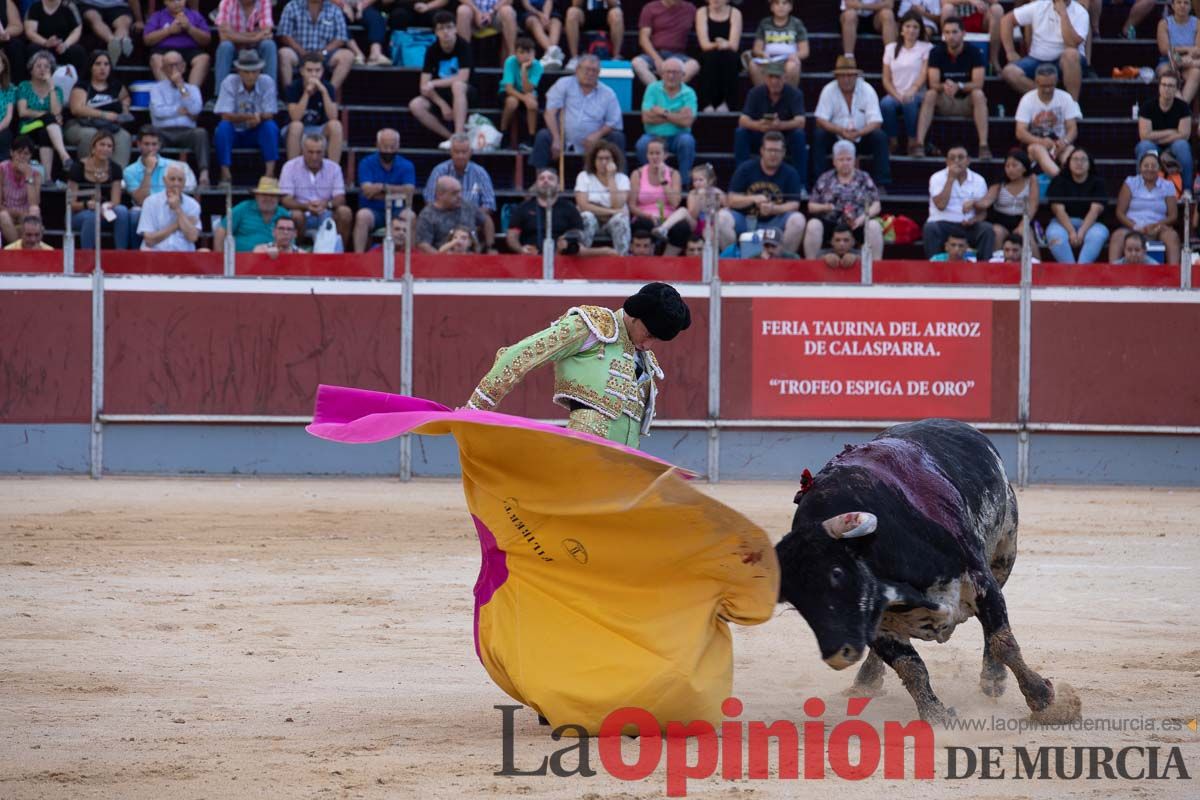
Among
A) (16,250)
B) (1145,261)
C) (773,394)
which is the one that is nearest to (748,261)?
(773,394)

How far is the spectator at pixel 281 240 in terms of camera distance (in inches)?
452

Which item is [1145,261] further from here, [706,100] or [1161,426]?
[706,100]

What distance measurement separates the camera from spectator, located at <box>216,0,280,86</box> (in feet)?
44.6

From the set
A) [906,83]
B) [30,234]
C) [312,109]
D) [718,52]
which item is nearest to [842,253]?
[906,83]

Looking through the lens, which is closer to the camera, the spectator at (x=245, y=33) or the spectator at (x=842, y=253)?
the spectator at (x=842, y=253)

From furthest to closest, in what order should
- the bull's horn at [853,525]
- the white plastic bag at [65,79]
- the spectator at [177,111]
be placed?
1. the white plastic bag at [65,79]
2. the spectator at [177,111]
3. the bull's horn at [853,525]

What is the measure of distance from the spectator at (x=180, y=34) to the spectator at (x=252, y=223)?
2.54m

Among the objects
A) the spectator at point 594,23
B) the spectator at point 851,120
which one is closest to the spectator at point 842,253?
the spectator at point 851,120

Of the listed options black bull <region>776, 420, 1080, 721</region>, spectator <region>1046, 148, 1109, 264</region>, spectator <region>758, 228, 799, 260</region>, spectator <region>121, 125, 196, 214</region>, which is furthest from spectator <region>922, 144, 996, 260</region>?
black bull <region>776, 420, 1080, 721</region>

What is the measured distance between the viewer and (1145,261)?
39.0 ft

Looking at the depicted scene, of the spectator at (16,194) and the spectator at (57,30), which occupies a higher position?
the spectator at (57,30)

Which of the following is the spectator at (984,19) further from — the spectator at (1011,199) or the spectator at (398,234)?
the spectator at (398,234)

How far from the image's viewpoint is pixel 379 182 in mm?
12641

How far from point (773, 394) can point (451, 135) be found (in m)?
3.77
